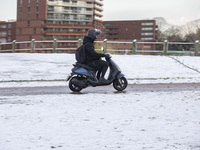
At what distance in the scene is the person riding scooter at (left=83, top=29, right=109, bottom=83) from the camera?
948cm

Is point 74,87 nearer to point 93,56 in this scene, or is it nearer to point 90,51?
point 93,56

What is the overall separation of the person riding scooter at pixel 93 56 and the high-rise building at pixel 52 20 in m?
116

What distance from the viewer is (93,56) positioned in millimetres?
9586

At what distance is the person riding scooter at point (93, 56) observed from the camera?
9.48 metres

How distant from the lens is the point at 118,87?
10.1 m

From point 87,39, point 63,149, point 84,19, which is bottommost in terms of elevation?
point 63,149

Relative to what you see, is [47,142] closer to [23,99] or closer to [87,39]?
[23,99]

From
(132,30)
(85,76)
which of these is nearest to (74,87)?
(85,76)

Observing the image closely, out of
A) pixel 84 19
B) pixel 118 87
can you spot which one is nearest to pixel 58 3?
pixel 84 19

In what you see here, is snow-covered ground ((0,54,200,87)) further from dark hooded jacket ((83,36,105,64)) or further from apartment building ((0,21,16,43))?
apartment building ((0,21,16,43))

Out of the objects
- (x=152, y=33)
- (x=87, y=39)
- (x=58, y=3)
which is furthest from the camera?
(x=152, y=33)

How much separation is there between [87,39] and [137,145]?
5356 mm

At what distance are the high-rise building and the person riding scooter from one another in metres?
116

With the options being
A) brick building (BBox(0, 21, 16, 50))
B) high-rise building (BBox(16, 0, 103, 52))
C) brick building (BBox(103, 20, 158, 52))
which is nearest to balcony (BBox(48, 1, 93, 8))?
high-rise building (BBox(16, 0, 103, 52))
